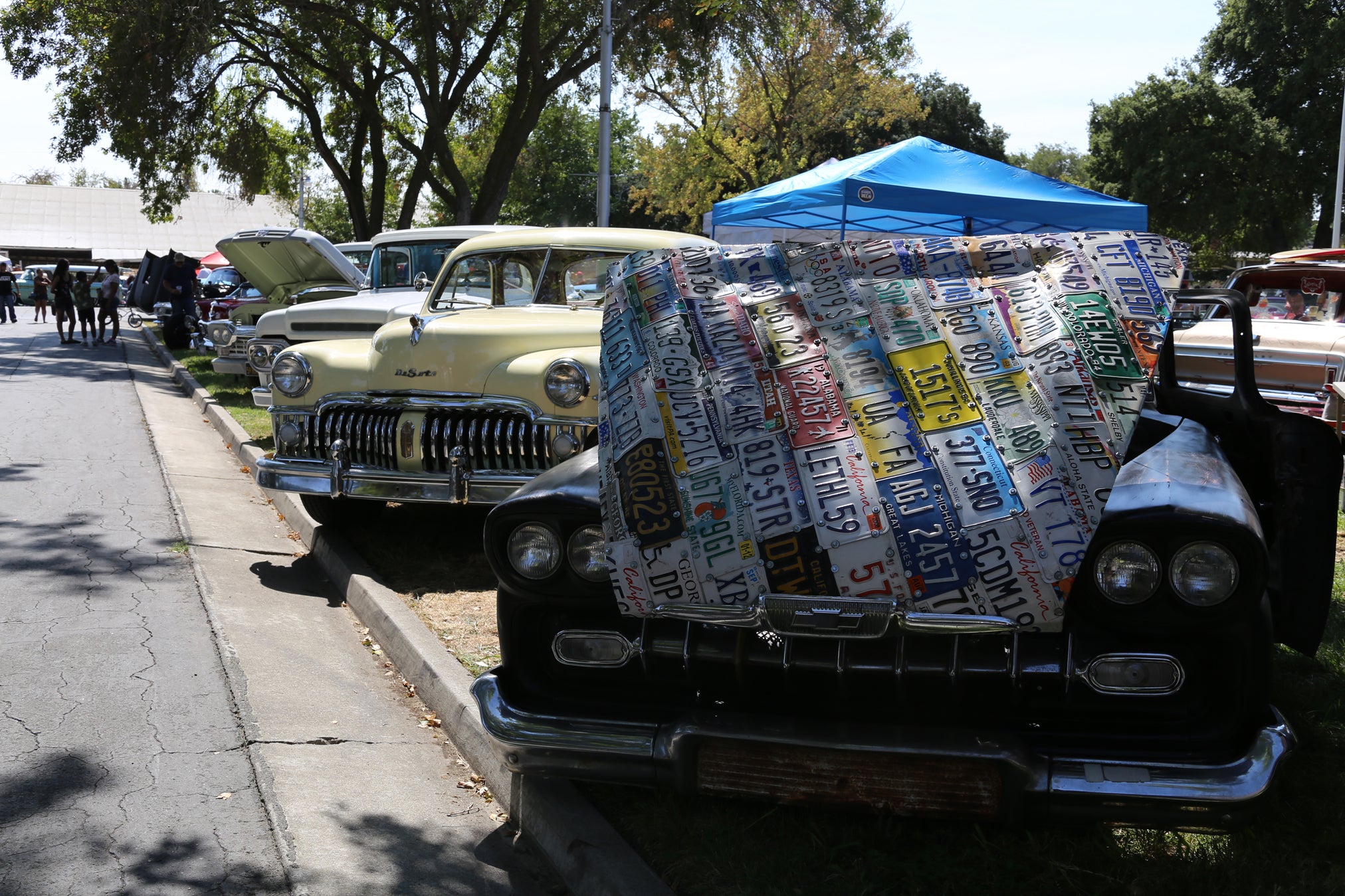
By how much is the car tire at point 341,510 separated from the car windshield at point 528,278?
1545 mm

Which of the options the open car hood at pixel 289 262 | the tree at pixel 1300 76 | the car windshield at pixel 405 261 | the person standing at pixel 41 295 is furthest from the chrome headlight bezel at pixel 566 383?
the tree at pixel 1300 76

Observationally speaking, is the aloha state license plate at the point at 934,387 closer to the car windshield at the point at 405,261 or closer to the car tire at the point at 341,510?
the car tire at the point at 341,510

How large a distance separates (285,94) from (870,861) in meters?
26.0

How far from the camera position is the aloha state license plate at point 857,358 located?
325 centimetres

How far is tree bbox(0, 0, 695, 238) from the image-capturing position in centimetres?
2003

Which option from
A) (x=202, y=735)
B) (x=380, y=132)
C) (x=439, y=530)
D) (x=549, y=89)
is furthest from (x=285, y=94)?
(x=202, y=735)

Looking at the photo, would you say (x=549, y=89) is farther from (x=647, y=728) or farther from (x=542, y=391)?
(x=647, y=728)

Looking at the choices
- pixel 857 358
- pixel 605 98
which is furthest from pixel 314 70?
pixel 857 358

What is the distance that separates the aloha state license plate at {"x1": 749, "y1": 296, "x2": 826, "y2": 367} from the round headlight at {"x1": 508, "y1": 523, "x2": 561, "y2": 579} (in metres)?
0.85

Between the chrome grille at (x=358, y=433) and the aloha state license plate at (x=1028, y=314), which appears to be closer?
the aloha state license plate at (x=1028, y=314)

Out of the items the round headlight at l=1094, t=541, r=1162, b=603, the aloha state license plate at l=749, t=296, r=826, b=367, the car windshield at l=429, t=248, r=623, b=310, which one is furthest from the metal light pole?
the round headlight at l=1094, t=541, r=1162, b=603

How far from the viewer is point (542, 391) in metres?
5.84

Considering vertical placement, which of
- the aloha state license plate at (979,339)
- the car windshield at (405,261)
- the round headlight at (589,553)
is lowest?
the round headlight at (589,553)

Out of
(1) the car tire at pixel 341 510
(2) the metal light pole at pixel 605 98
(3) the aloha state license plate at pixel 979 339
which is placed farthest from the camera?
(2) the metal light pole at pixel 605 98
